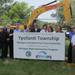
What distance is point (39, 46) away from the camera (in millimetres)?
15203

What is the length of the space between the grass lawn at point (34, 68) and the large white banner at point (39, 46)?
347mm

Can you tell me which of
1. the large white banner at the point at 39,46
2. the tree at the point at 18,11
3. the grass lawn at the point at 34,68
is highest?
the tree at the point at 18,11

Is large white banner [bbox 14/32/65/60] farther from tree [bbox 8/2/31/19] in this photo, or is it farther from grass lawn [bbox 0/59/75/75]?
tree [bbox 8/2/31/19]

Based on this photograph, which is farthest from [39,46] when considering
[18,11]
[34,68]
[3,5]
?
[18,11]

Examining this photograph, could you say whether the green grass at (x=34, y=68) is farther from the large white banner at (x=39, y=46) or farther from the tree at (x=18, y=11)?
the tree at (x=18, y=11)

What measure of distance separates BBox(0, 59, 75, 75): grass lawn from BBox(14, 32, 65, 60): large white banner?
1.14 feet

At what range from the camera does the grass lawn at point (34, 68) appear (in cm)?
1241

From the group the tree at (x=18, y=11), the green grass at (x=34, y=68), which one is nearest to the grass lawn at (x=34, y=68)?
the green grass at (x=34, y=68)

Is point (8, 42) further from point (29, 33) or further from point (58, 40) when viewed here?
point (58, 40)

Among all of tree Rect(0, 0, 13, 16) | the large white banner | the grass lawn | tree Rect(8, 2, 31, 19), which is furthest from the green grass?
tree Rect(8, 2, 31, 19)

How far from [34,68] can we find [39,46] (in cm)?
202

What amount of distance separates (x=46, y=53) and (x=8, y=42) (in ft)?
7.14

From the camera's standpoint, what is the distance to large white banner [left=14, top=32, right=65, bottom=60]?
15.0 m

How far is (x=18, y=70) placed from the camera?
1288 cm
